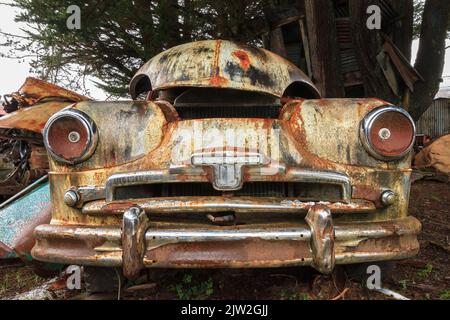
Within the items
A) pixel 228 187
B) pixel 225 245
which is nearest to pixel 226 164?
pixel 228 187

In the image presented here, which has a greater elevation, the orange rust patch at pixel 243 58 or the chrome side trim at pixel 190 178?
the orange rust patch at pixel 243 58

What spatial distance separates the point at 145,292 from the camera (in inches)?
88.4

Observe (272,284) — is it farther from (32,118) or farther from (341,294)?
(32,118)

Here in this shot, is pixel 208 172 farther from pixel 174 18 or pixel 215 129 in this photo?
pixel 174 18

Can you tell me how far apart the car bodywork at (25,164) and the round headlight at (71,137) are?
3.44ft

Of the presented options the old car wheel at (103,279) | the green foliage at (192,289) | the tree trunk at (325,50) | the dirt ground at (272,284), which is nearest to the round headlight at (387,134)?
the dirt ground at (272,284)

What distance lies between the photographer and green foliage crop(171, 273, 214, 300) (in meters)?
2.16

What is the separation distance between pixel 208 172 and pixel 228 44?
1131 mm

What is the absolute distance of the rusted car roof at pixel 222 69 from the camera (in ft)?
7.58

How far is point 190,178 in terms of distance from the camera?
180cm

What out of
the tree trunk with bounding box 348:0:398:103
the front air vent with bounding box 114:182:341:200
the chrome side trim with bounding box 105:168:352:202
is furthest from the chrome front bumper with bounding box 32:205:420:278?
the tree trunk with bounding box 348:0:398:103

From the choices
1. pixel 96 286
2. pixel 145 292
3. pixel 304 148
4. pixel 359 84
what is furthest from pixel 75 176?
pixel 359 84

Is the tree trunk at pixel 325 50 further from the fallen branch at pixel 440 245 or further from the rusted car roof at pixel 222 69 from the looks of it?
the rusted car roof at pixel 222 69

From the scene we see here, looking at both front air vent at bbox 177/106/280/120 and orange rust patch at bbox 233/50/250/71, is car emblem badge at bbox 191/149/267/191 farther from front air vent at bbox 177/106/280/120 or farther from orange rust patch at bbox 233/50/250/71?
orange rust patch at bbox 233/50/250/71
